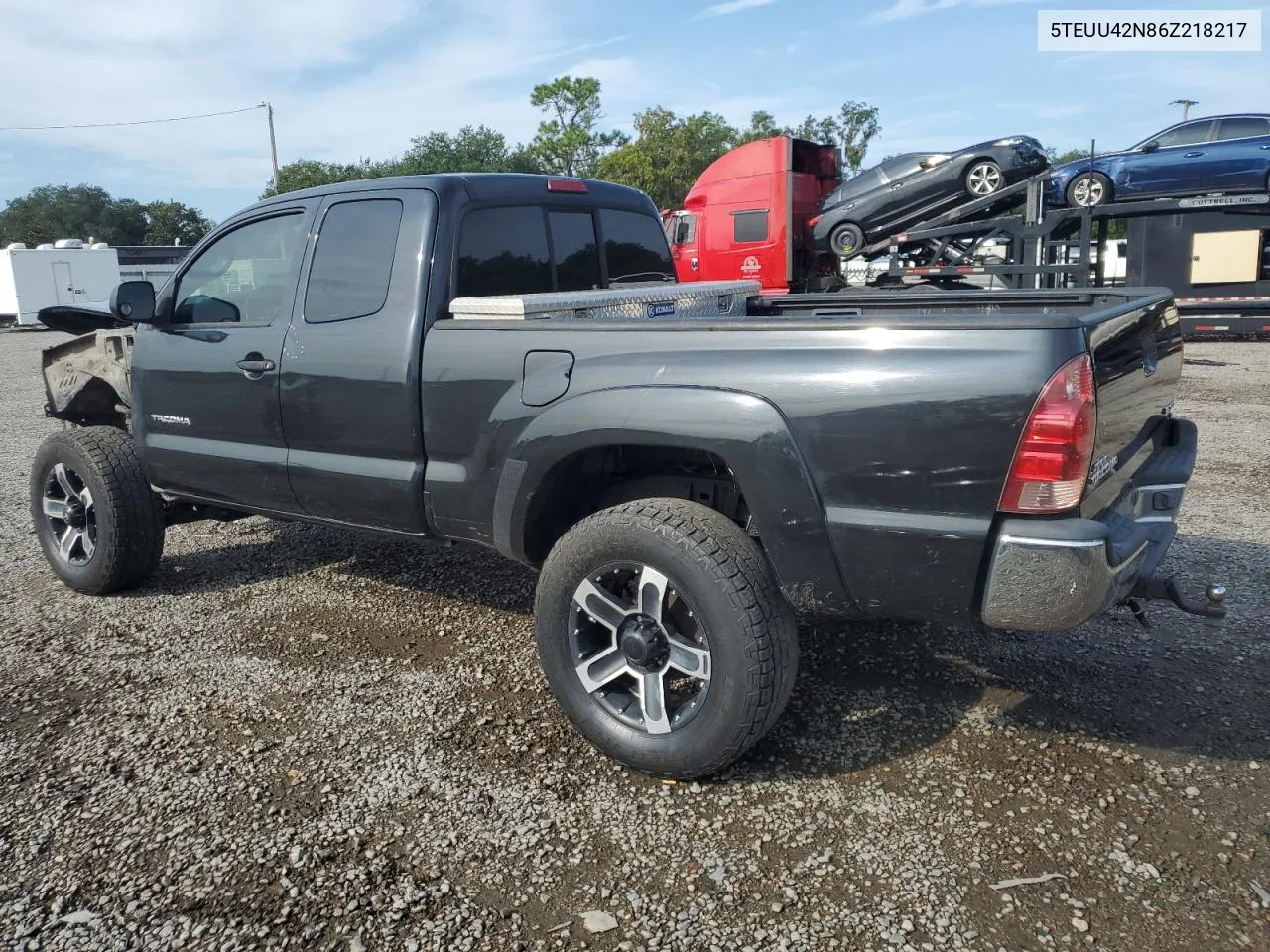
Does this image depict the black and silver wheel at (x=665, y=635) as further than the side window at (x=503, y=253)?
No

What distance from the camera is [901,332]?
8.16 feet

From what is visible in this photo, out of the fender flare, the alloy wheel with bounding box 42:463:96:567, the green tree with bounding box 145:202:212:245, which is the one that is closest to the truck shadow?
the alloy wheel with bounding box 42:463:96:567

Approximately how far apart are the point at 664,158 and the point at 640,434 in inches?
1902

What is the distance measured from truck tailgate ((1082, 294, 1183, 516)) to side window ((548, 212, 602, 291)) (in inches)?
86.9

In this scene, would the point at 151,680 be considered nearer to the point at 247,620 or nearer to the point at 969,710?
the point at 247,620

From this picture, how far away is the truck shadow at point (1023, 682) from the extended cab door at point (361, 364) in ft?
3.41

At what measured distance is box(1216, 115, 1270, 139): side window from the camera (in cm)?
1313

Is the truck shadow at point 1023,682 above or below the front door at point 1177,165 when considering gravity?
below

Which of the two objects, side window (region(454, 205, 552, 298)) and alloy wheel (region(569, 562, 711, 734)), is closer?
alloy wheel (region(569, 562, 711, 734))

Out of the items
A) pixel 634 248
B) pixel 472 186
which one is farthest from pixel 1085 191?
pixel 472 186

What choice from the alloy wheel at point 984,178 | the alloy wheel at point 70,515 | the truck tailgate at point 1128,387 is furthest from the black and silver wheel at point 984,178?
the alloy wheel at point 70,515

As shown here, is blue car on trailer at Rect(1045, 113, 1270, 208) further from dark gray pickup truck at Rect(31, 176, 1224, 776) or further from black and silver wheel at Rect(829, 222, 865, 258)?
dark gray pickup truck at Rect(31, 176, 1224, 776)

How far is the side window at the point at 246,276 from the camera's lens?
398 centimetres

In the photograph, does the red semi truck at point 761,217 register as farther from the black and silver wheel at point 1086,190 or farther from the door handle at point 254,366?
the door handle at point 254,366
